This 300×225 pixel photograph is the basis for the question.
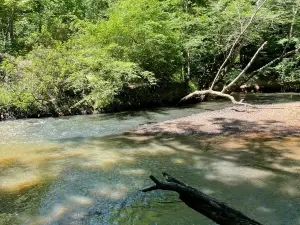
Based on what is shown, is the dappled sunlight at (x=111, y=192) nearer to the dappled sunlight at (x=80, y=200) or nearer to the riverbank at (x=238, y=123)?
the dappled sunlight at (x=80, y=200)

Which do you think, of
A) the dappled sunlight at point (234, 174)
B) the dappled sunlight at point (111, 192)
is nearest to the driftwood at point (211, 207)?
the dappled sunlight at point (111, 192)

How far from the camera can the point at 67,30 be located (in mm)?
22891

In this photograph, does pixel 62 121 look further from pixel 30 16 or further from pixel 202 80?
pixel 30 16

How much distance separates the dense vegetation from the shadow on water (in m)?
5.28

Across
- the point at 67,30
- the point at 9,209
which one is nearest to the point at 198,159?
the point at 9,209

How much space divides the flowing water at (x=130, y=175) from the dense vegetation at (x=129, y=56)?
3807 millimetres

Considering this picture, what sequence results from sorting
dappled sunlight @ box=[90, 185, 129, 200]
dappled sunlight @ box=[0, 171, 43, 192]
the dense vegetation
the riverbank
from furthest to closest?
the dense vegetation, the riverbank, dappled sunlight @ box=[0, 171, 43, 192], dappled sunlight @ box=[90, 185, 129, 200]

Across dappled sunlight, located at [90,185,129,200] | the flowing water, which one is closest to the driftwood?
the flowing water

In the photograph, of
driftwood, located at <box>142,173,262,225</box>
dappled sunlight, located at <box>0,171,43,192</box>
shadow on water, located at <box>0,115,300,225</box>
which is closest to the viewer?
driftwood, located at <box>142,173,262,225</box>

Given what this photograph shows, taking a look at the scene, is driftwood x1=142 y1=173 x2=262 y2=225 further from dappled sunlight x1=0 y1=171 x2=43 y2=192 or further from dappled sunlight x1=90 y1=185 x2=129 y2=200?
dappled sunlight x1=0 y1=171 x2=43 y2=192

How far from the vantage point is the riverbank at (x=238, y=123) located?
11.0 m

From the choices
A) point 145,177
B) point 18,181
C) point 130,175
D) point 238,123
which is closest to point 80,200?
point 130,175

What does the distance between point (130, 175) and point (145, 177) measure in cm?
38

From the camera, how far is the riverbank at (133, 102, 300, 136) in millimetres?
11008
